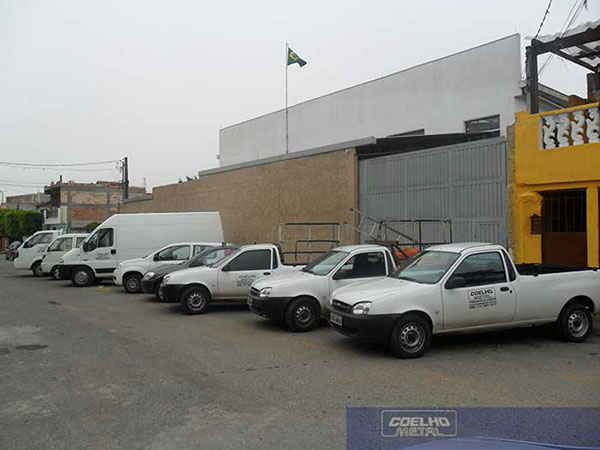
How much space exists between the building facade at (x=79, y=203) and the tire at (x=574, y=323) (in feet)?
187

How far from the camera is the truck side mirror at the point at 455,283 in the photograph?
7698mm

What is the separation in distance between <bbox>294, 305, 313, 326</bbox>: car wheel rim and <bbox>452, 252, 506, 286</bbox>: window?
2.88m

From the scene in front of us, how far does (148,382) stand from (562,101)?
24130 mm

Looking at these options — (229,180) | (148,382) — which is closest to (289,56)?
(229,180)

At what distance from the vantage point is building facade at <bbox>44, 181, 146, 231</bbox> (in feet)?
196

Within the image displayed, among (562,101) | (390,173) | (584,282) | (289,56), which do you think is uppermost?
(289,56)

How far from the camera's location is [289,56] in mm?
28672

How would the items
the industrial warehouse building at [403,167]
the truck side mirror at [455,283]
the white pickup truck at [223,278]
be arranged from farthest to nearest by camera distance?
the industrial warehouse building at [403,167] < the white pickup truck at [223,278] < the truck side mirror at [455,283]

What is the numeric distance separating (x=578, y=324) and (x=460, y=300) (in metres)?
2.39

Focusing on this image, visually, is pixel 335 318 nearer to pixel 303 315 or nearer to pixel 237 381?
pixel 303 315

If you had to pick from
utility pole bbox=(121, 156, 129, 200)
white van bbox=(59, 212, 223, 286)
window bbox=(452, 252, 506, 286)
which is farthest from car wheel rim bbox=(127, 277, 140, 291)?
utility pole bbox=(121, 156, 129, 200)

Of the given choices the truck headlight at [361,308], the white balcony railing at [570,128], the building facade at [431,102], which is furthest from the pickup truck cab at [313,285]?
the building facade at [431,102]

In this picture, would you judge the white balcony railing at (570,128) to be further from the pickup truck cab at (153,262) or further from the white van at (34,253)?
the white van at (34,253)

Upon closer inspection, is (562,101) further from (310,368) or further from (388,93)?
(310,368)
